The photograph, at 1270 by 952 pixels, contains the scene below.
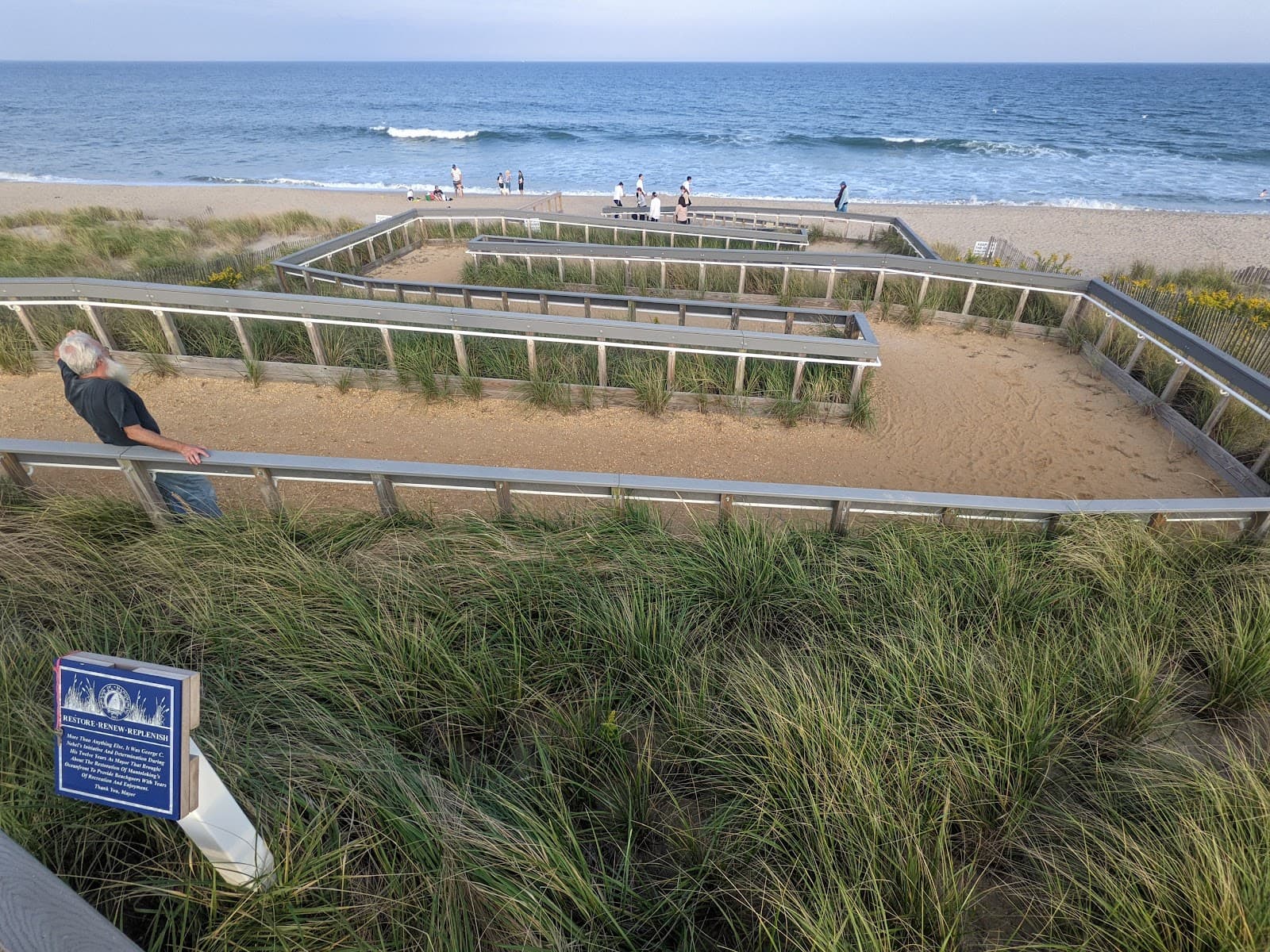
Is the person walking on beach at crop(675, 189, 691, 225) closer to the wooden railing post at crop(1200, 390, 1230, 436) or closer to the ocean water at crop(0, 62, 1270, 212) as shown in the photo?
the wooden railing post at crop(1200, 390, 1230, 436)

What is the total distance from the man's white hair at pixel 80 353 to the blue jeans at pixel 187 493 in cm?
72

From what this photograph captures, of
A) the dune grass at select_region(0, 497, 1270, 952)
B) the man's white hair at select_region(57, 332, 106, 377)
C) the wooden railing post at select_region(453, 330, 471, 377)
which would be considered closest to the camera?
the dune grass at select_region(0, 497, 1270, 952)

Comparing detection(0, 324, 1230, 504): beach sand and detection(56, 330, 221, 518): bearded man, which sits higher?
detection(56, 330, 221, 518): bearded man

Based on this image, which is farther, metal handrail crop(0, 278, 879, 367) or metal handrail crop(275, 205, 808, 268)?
metal handrail crop(275, 205, 808, 268)

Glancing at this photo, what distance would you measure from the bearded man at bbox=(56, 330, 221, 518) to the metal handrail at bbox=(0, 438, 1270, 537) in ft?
0.25

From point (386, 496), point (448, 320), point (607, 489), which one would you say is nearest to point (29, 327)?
point (448, 320)

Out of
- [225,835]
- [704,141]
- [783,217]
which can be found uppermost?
[225,835]

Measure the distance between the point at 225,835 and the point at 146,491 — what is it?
10.1 ft

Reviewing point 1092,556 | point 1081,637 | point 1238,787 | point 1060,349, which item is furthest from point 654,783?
point 1060,349

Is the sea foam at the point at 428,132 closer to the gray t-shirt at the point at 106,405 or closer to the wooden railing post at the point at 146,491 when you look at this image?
the gray t-shirt at the point at 106,405

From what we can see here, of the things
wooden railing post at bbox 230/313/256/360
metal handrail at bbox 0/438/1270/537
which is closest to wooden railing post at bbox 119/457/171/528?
metal handrail at bbox 0/438/1270/537

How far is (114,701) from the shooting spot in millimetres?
1388

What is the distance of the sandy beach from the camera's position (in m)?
21.2

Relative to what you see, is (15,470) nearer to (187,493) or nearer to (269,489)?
(187,493)
